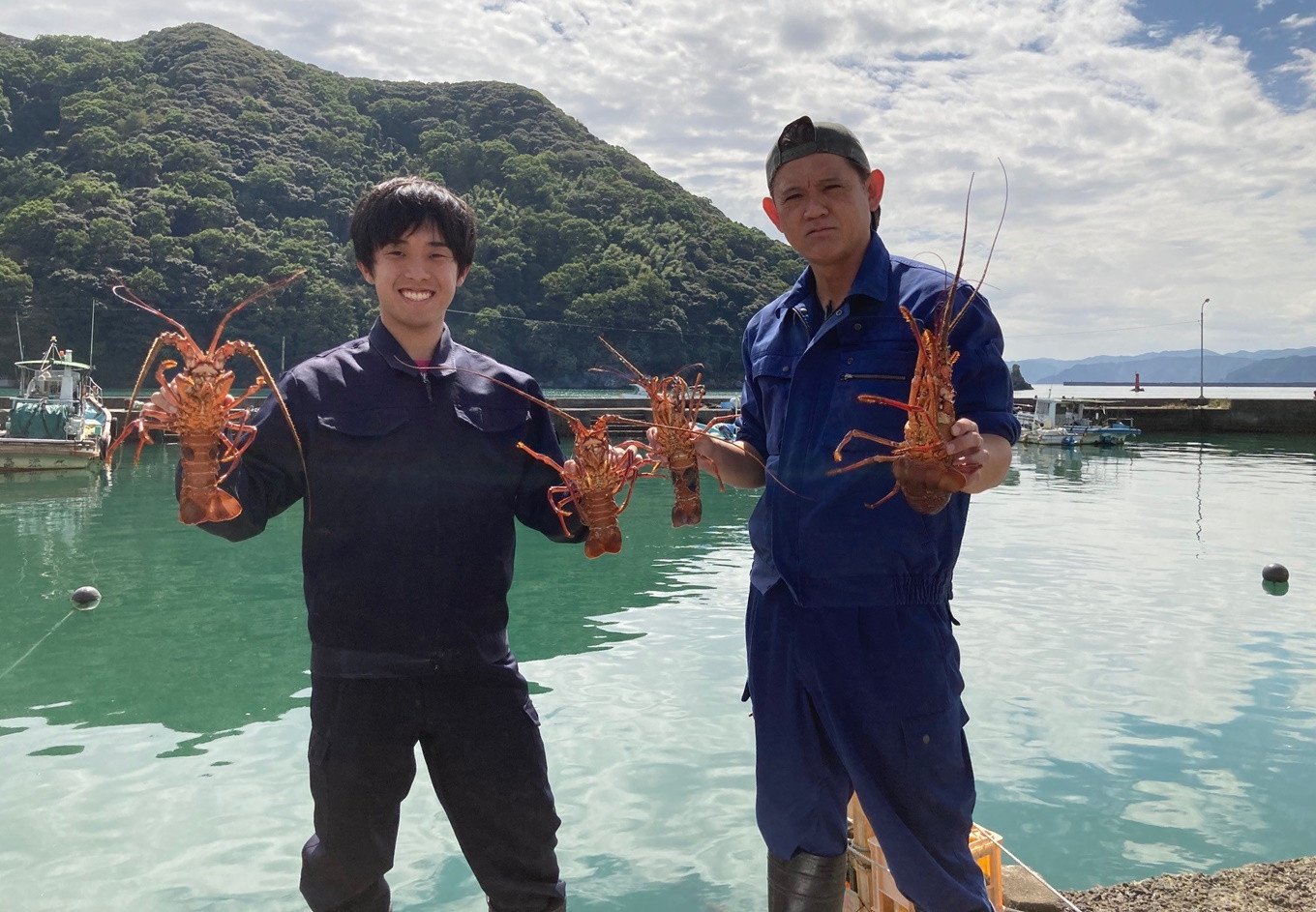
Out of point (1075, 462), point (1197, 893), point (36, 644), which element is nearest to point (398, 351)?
point (1197, 893)

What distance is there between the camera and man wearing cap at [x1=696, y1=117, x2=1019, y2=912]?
2.29 m

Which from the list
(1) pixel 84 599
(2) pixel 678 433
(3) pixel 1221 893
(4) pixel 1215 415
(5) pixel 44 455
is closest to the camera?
(2) pixel 678 433

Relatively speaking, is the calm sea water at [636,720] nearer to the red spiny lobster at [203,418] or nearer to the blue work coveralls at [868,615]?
the blue work coveralls at [868,615]

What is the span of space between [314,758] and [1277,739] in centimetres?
677

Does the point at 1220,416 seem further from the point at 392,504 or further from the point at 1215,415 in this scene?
the point at 392,504

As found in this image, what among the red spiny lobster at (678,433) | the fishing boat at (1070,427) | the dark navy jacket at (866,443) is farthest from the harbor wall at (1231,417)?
the dark navy jacket at (866,443)

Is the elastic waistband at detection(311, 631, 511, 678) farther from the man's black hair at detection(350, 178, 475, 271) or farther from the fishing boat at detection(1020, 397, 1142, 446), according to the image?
the fishing boat at detection(1020, 397, 1142, 446)

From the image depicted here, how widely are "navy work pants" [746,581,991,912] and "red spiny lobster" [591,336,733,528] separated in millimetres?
727

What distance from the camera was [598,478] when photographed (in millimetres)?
3057

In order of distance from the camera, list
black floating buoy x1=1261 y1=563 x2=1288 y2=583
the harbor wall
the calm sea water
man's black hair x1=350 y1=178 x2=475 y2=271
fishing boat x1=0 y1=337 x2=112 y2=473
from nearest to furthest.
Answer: man's black hair x1=350 y1=178 x2=475 y2=271 < the calm sea water < black floating buoy x1=1261 y1=563 x2=1288 y2=583 < fishing boat x1=0 y1=337 x2=112 y2=473 < the harbor wall

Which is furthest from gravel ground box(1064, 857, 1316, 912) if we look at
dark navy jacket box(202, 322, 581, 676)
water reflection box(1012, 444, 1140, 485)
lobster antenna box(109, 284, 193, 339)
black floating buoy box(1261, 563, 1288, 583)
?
water reflection box(1012, 444, 1140, 485)

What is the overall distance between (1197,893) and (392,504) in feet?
11.5

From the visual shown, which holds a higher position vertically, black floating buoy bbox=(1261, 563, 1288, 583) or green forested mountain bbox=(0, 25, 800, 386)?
green forested mountain bbox=(0, 25, 800, 386)

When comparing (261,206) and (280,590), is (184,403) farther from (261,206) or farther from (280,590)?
(261,206)
